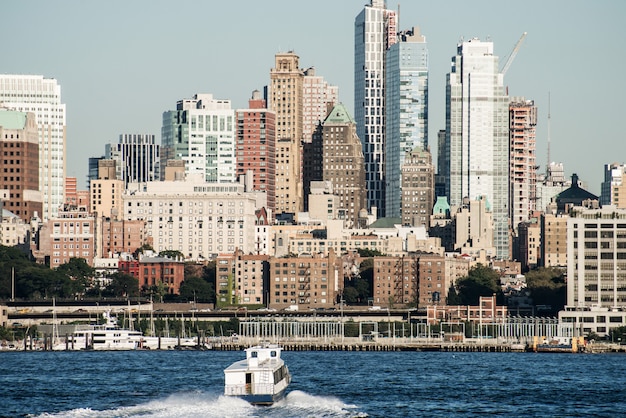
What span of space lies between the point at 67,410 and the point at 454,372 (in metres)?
→ 56.8

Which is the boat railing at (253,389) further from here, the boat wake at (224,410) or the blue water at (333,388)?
the blue water at (333,388)

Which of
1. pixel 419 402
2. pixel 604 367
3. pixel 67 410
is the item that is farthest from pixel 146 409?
pixel 604 367

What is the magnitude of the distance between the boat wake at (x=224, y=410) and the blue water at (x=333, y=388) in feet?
0.28

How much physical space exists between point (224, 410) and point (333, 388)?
30.4m

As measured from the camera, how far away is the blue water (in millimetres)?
123250

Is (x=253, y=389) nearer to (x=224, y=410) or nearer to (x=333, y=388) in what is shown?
(x=224, y=410)

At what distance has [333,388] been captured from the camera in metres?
146

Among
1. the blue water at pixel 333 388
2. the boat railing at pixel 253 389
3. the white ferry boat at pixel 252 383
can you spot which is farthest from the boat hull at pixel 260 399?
the blue water at pixel 333 388

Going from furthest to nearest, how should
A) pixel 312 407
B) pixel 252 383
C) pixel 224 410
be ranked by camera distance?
1. pixel 312 407
2. pixel 252 383
3. pixel 224 410

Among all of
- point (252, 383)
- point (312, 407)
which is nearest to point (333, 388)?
point (312, 407)

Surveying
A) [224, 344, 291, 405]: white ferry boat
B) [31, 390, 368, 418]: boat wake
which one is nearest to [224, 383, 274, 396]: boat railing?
[224, 344, 291, 405]: white ferry boat

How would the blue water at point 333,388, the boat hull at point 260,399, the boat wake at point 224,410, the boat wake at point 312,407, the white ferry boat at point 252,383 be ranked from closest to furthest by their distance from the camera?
the boat wake at point 224,410 → the boat wake at point 312,407 → the white ferry boat at point 252,383 → the boat hull at point 260,399 → the blue water at point 333,388

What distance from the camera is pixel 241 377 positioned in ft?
391

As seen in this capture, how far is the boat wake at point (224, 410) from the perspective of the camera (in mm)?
116250
